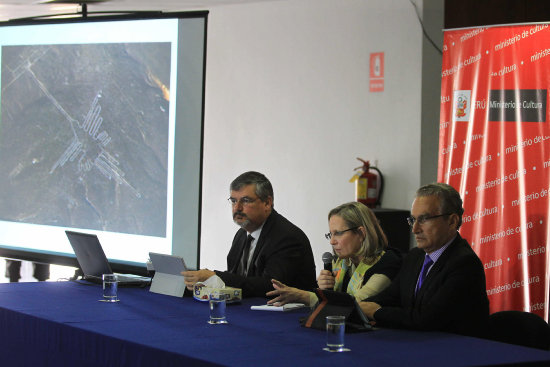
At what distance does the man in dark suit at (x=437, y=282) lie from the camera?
111 inches

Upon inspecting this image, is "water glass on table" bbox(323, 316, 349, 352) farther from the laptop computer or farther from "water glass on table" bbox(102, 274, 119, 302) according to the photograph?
the laptop computer

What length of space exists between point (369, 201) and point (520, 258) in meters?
1.28

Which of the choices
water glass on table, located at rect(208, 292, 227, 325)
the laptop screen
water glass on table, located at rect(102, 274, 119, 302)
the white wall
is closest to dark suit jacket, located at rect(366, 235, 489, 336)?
water glass on table, located at rect(208, 292, 227, 325)

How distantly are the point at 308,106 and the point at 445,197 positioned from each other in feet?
10.9

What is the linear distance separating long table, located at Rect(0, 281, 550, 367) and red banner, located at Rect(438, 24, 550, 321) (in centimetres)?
198

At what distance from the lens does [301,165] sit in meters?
6.37

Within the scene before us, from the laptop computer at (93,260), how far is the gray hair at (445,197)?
62.4 inches

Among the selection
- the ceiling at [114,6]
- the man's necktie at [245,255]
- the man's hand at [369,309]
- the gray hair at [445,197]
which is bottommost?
the man's hand at [369,309]

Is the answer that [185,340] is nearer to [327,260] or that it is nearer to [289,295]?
[289,295]

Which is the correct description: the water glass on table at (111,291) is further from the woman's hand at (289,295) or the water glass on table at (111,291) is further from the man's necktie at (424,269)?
the man's necktie at (424,269)

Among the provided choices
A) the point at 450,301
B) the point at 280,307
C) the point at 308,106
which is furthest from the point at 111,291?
the point at 308,106

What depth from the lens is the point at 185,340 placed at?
2.58 m

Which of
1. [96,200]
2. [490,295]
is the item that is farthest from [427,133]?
[96,200]

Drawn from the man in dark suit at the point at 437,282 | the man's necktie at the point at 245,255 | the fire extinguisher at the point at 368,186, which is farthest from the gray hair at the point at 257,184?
the fire extinguisher at the point at 368,186
